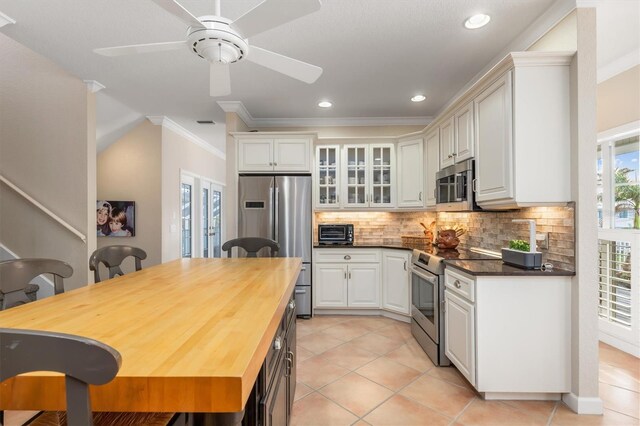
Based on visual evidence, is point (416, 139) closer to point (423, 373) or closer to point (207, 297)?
point (423, 373)

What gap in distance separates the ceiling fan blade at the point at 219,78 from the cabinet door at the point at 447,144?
2.18 m

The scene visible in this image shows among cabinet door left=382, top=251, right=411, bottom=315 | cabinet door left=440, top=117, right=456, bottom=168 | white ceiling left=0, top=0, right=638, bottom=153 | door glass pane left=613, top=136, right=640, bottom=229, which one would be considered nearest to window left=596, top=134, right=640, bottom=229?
door glass pane left=613, top=136, right=640, bottom=229

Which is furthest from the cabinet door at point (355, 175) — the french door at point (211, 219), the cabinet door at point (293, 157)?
the french door at point (211, 219)

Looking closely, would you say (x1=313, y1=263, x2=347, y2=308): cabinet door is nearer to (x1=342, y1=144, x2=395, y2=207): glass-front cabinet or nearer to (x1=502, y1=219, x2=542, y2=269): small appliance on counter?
(x1=342, y1=144, x2=395, y2=207): glass-front cabinet

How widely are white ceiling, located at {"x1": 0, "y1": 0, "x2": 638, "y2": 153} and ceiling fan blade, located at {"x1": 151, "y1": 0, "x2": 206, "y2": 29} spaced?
0.88m

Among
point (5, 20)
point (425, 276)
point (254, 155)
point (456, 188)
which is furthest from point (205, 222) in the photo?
point (456, 188)

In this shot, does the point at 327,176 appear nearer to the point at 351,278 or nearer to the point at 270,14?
the point at 351,278

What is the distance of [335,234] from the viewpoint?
4.34 m

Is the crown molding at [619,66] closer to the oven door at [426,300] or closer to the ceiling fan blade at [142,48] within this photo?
the oven door at [426,300]

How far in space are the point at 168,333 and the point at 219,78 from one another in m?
1.46

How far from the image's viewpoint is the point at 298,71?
182 cm

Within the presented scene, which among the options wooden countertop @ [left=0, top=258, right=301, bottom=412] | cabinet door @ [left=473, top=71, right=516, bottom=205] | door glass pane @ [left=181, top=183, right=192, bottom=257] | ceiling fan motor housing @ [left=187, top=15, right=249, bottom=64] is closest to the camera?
wooden countertop @ [left=0, top=258, right=301, bottom=412]

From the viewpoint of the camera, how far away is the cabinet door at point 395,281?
3852 millimetres

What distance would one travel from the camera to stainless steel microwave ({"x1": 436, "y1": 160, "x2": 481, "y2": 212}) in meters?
2.77
